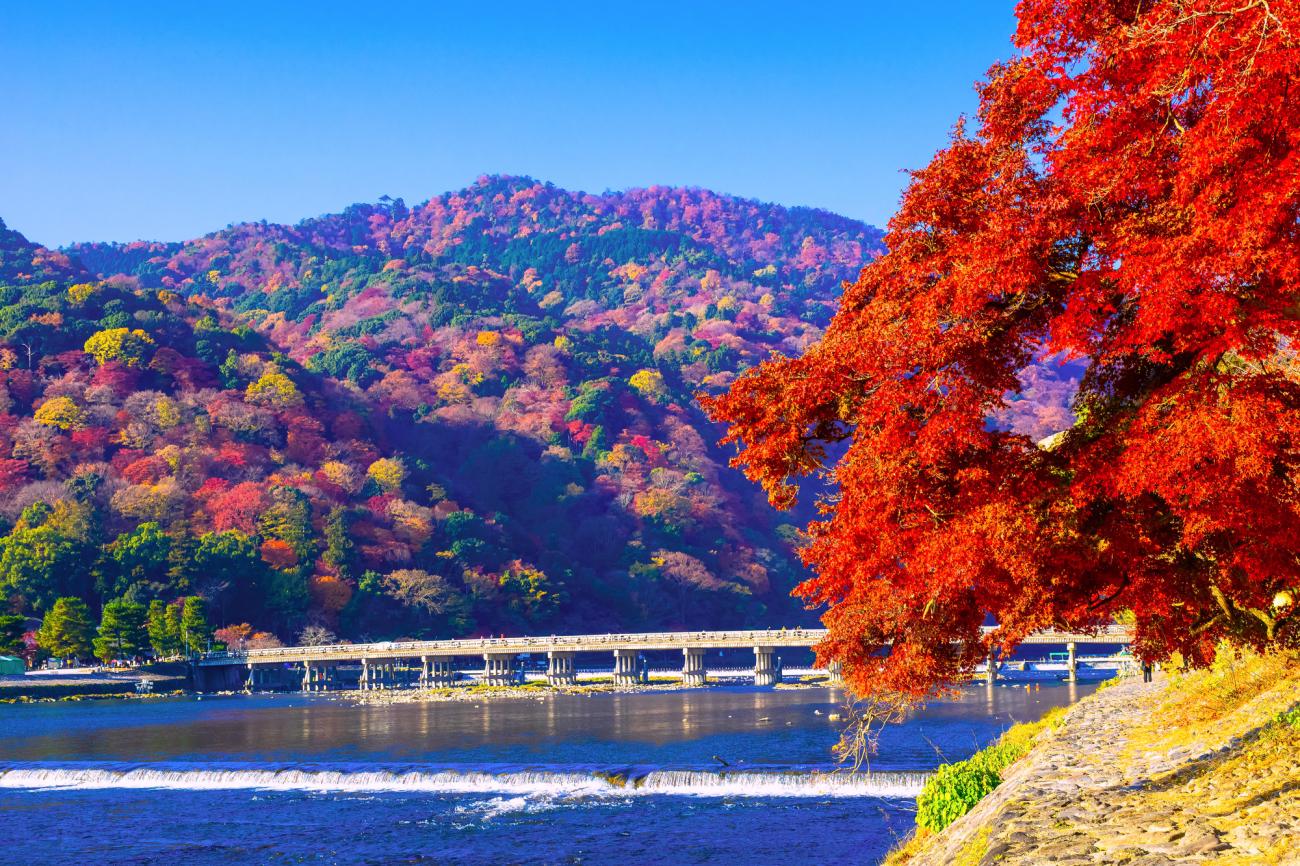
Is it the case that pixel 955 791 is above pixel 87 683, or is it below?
above

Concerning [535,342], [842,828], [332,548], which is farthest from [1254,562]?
[535,342]

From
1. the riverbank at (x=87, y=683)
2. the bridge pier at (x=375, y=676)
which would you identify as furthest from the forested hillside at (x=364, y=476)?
the riverbank at (x=87, y=683)

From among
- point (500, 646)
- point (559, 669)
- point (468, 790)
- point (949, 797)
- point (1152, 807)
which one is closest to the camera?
point (1152, 807)

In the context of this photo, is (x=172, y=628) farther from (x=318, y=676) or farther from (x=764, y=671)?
(x=764, y=671)

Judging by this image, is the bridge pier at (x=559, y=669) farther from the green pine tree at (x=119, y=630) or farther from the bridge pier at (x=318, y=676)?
the green pine tree at (x=119, y=630)

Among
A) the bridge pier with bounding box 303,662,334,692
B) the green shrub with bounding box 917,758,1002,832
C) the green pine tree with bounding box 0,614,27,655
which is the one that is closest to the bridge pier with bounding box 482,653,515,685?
the bridge pier with bounding box 303,662,334,692

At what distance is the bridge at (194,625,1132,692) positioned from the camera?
284 ft

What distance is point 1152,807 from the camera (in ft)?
40.8

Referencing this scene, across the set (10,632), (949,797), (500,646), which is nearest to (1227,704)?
(949,797)

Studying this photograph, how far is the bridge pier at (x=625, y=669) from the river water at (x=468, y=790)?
115ft

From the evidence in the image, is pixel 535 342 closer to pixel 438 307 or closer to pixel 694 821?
pixel 438 307

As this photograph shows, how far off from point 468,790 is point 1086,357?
27.8 m

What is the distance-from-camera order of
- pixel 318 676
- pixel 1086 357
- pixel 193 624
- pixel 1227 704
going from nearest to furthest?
pixel 1086 357 < pixel 1227 704 < pixel 193 624 < pixel 318 676

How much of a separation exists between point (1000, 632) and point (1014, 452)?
201 cm
